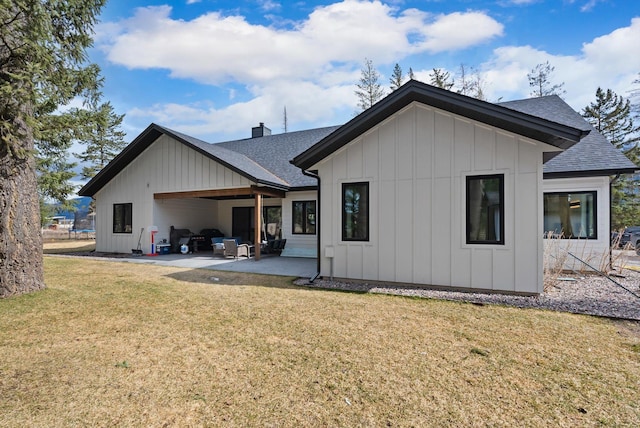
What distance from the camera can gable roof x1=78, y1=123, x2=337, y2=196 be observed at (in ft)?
39.4

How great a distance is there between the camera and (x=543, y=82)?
2453 cm

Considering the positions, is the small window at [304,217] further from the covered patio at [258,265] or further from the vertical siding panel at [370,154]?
the vertical siding panel at [370,154]

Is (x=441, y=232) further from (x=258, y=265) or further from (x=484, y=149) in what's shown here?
(x=258, y=265)

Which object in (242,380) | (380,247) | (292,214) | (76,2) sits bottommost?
(242,380)

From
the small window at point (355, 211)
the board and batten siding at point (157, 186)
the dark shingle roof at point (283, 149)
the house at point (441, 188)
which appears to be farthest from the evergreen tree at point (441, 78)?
the small window at point (355, 211)

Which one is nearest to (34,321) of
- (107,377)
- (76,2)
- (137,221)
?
(107,377)

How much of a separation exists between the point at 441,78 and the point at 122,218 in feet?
80.7

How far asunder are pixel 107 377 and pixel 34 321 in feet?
8.30

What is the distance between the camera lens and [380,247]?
7113 millimetres

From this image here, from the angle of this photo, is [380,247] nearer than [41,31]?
No

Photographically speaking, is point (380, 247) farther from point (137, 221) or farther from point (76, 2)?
point (137, 221)

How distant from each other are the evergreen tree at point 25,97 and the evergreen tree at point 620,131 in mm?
27790

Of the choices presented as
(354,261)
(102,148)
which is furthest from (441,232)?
(102,148)

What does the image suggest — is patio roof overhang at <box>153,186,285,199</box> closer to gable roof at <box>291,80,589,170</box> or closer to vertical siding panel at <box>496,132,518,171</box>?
gable roof at <box>291,80,589,170</box>
